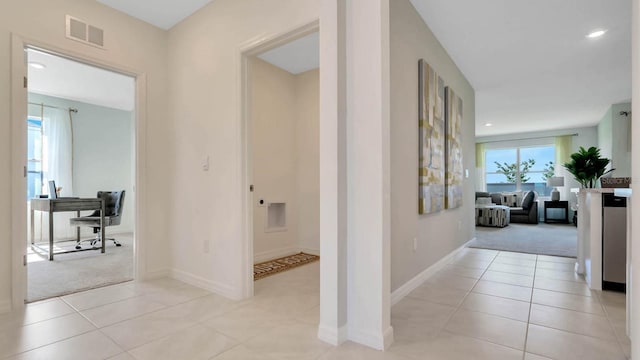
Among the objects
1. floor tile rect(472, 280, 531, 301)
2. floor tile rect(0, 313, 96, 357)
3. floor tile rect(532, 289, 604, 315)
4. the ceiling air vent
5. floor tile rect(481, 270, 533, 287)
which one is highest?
the ceiling air vent

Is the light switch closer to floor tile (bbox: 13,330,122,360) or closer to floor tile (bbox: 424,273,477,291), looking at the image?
floor tile (bbox: 13,330,122,360)

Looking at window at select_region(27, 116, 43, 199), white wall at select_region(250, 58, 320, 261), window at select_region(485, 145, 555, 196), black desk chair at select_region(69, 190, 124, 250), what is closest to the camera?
white wall at select_region(250, 58, 320, 261)

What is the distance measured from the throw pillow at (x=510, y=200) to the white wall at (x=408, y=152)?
237 inches

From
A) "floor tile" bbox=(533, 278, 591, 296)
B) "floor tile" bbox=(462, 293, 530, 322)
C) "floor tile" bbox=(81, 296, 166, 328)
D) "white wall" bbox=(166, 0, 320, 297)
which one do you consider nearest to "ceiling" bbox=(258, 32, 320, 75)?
"white wall" bbox=(166, 0, 320, 297)

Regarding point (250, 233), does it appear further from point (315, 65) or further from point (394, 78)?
point (315, 65)

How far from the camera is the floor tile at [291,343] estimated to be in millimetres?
1652

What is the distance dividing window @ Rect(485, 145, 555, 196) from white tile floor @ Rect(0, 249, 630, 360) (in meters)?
7.28

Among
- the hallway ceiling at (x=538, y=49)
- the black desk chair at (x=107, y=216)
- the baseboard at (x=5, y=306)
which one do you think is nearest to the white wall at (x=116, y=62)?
the baseboard at (x=5, y=306)

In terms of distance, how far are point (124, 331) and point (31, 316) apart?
853 millimetres

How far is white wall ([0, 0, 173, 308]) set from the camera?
228cm

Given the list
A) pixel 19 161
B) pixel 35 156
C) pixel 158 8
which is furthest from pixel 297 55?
pixel 35 156

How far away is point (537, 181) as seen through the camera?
8.96m

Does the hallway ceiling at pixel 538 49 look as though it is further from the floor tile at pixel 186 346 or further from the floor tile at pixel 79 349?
the floor tile at pixel 79 349

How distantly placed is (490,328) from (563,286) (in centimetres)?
140
